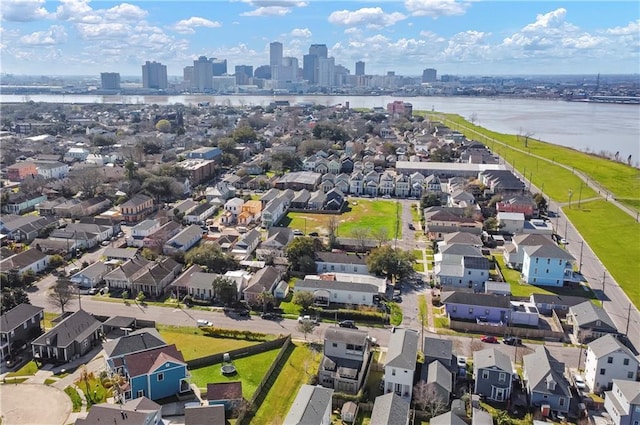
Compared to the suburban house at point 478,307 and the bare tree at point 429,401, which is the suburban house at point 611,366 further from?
the bare tree at point 429,401

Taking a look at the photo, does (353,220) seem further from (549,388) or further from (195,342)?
(549,388)

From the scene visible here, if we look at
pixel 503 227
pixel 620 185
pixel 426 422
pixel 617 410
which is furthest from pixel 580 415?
pixel 620 185

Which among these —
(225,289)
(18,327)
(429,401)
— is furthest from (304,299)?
(18,327)

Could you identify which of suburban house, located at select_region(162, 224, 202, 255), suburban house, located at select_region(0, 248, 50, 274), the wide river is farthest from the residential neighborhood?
the wide river

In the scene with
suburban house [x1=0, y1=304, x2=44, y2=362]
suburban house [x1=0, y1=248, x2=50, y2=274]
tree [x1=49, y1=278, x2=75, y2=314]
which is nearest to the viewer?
suburban house [x1=0, y1=304, x2=44, y2=362]

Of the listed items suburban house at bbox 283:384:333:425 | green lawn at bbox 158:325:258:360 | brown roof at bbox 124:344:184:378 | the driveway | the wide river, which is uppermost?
the wide river

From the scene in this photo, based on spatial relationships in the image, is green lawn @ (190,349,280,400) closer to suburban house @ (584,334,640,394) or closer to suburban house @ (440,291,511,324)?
suburban house @ (440,291,511,324)
